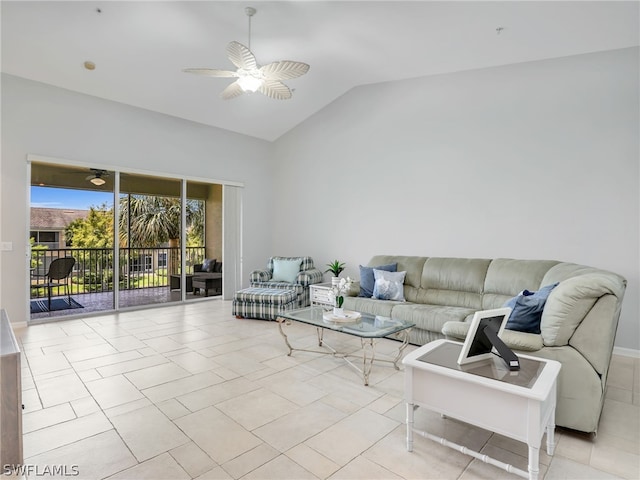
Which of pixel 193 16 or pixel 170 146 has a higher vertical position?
pixel 193 16

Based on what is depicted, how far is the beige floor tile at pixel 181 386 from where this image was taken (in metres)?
2.80

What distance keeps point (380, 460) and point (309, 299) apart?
3.77 m

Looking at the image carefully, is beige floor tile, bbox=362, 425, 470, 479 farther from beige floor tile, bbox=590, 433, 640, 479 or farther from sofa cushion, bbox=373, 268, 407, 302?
sofa cushion, bbox=373, 268, 407, 302

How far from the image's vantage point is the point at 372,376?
3.21 metres

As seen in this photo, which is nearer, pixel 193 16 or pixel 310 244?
pixel 193 16

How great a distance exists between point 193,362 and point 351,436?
194 cm

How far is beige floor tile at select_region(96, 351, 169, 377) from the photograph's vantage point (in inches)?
128

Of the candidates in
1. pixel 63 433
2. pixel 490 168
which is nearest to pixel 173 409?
pixel 63 433

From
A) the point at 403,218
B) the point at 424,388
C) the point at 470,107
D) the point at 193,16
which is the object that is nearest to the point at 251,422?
the point at 424,388

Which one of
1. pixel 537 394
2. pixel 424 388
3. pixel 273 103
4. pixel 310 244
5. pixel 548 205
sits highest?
pixel 273 103

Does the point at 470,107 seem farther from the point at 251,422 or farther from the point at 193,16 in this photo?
the point at 251,422

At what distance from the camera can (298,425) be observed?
237 centimetres

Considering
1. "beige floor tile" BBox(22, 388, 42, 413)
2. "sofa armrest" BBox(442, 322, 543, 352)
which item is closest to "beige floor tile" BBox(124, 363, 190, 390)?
"beige floor tile" BBox(22, 388, 42, 413)

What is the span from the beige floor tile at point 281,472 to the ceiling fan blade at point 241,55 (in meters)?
3.26
